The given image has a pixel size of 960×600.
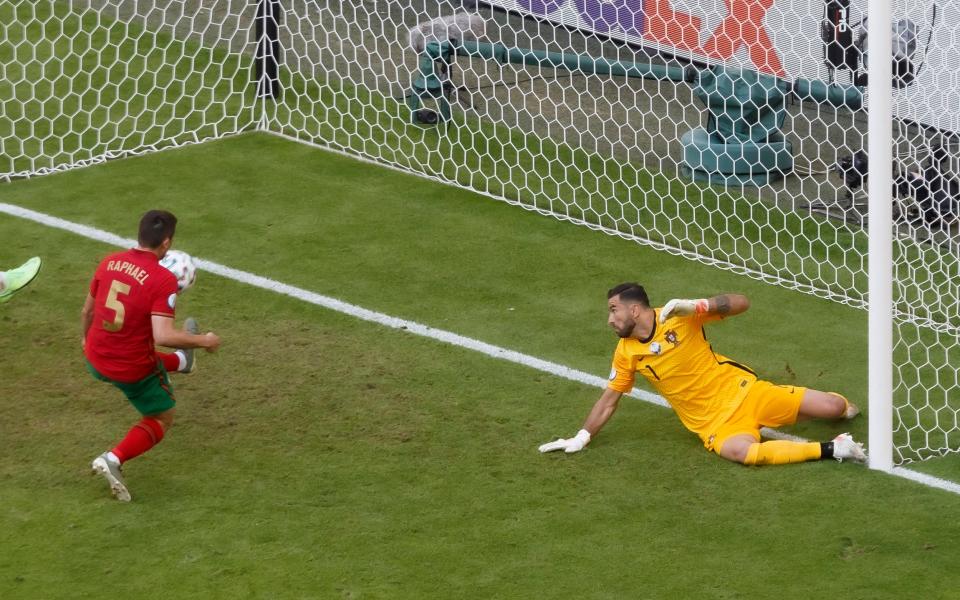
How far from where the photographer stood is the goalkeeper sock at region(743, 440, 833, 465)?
755cm

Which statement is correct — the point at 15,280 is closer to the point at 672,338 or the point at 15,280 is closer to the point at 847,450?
the point at 672,338

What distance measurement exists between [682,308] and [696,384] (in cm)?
42

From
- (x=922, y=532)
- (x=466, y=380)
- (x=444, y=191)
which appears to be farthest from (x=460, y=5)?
(x=922, y=532)

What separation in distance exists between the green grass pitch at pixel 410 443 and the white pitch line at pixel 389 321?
0.09 m

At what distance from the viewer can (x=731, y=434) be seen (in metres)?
7.66

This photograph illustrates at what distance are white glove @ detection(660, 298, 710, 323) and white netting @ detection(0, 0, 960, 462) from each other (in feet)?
6.82

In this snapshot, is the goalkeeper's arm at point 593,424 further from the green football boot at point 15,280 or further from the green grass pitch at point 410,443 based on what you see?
the green football boot at point 15,280

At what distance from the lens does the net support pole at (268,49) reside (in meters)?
12.0

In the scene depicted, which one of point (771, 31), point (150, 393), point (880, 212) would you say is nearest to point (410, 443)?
point (150, 393)

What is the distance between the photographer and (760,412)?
776 cm

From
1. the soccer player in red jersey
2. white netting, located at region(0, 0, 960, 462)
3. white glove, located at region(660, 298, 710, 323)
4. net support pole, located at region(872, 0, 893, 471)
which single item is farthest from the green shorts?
white netting, located at region(0, 0, 960, 462)

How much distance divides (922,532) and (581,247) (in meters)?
3.91

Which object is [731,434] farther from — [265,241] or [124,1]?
[124,1]

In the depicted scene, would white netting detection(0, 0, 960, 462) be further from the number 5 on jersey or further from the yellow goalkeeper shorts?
the number 5 on jersey
